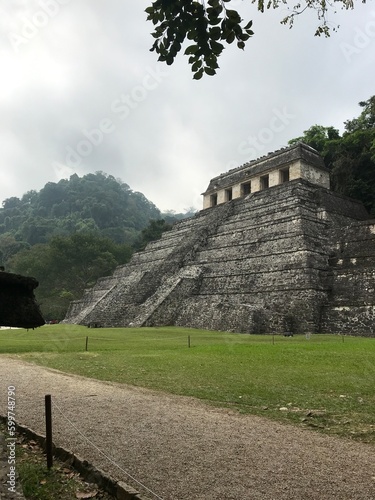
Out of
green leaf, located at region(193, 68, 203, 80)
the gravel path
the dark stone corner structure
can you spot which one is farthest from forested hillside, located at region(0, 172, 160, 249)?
green leaf, located at region(193, 68, 203, 80)

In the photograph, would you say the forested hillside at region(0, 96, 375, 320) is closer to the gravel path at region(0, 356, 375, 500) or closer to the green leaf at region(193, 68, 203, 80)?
the gravel path at region(0, 356, 375, 500)

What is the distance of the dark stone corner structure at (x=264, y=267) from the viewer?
53.0 feet

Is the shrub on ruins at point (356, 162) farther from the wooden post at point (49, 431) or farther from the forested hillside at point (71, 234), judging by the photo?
the wooden post at point (49, 431)

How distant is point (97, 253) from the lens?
134 feet

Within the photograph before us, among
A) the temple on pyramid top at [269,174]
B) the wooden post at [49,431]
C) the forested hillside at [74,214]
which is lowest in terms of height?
the wooden post at [49,431]

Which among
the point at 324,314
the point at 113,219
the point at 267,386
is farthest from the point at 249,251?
the point at 113,219

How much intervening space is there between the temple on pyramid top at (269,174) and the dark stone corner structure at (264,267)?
0.09 m

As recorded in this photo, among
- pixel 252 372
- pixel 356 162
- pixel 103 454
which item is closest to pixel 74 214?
pixel 356 162

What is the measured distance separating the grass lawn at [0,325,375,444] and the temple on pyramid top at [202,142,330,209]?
15.1 meters

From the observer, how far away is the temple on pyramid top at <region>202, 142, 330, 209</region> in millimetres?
26625

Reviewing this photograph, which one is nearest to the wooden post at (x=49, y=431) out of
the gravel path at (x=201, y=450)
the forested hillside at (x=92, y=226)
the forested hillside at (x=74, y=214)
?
the gravel path at (x=201, y=450)

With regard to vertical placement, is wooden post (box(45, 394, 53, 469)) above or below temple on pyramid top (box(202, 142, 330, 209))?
below

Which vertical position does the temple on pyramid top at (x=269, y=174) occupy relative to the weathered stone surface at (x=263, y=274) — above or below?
above

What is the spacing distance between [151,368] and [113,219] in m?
63.1
